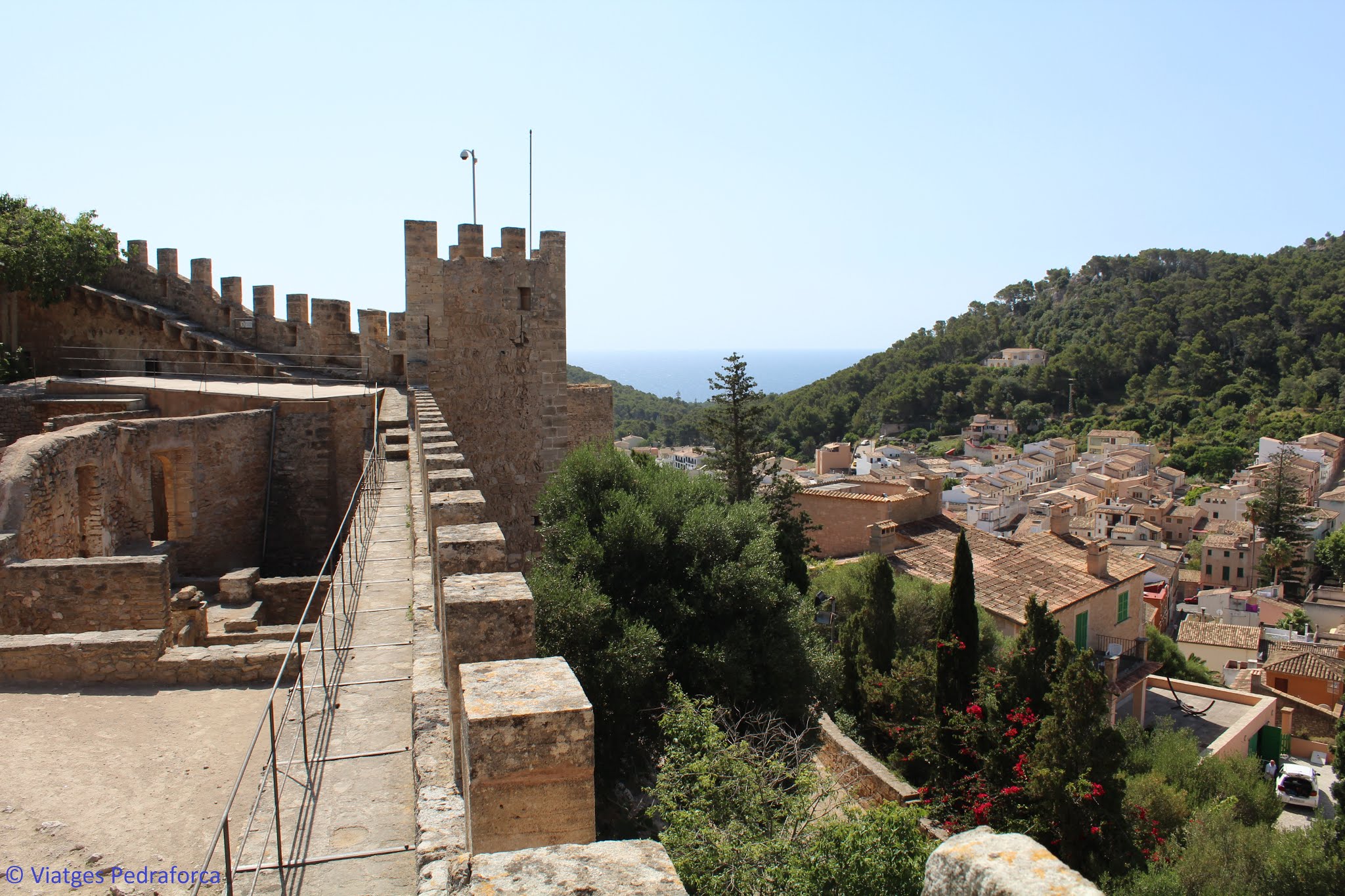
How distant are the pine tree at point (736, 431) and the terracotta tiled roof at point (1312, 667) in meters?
20.3

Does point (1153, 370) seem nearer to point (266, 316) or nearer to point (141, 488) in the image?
point (266, 316)

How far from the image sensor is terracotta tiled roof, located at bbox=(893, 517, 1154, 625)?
2341 centimetres

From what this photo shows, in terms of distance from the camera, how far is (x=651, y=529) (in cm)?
1307

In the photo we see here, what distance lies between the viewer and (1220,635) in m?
40.3

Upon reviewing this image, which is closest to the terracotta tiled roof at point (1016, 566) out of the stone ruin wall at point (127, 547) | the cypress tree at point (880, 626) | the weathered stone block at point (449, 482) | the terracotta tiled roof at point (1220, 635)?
the cypress tree at point (880, 626)

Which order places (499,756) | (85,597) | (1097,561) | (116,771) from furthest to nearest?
(1097,561) → (85,597) → (116,771) → (499,756)

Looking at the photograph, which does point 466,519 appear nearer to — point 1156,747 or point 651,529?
point 651,529

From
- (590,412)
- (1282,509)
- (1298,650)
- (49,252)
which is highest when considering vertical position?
(49,252)

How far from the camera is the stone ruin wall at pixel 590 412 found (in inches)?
789

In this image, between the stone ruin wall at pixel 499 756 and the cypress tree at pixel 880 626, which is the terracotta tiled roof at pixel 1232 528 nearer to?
the cypress tree at pixel 880 626

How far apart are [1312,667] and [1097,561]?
12.4 metres

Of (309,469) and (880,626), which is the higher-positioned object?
(309,469)

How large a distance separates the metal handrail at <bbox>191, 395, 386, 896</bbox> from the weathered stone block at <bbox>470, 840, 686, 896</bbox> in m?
1.20

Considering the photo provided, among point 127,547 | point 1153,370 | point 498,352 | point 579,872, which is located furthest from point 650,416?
point 579,872
